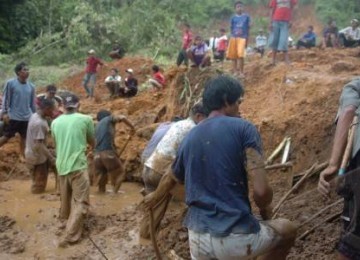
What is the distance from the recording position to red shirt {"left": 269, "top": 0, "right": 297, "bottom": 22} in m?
11.2

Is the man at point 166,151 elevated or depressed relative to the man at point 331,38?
depressed

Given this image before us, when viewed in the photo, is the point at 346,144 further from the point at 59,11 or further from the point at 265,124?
the point at 59,11

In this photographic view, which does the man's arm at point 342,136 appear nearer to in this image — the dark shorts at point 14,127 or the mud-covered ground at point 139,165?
the mud-covered ground at point 139,165

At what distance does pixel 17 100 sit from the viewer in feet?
29.5

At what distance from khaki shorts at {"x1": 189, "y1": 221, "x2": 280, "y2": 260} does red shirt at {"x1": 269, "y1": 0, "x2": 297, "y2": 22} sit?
8394 mm

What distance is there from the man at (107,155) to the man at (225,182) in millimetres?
5264

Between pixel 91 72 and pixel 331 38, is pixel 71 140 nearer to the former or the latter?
pixel 91 72

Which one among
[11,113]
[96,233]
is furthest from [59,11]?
[96,233]

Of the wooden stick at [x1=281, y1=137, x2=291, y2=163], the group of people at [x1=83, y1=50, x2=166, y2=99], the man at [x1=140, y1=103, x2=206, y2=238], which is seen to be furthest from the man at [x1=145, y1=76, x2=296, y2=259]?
the group of people at [x1=83, y1=50, x2=166, y2=99]

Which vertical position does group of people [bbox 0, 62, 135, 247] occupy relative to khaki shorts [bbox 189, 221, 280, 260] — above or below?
below

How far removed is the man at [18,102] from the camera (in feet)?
29.2

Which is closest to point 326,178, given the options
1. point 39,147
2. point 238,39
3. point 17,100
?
point 39,147

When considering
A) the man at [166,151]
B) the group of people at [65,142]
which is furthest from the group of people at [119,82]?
the man at [166,151]

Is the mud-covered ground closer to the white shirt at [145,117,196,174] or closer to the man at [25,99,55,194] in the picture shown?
the man at [25,99,55,194]
